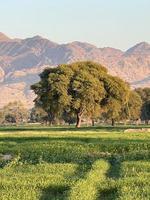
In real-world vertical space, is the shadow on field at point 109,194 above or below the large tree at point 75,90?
below

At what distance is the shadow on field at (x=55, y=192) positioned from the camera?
19.5m

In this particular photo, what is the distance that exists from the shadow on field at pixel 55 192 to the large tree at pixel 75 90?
224 feet

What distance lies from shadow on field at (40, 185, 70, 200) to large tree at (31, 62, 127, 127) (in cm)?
A: 6821

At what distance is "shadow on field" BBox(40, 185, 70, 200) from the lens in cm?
1947

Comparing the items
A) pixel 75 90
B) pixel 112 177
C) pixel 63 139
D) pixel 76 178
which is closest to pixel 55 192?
pixel 76 178

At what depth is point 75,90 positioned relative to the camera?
9412cm

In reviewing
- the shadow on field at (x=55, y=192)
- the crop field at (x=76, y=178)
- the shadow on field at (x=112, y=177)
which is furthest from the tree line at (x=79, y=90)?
the shadow on field at (x=55, y=192)

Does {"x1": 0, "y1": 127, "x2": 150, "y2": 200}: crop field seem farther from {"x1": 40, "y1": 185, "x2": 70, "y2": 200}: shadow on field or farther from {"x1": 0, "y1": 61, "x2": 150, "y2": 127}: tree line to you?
{"x1": 0, "y1": 61, "x2": 150, "y2": 127}: tree line

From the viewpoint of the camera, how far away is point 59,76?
92.9m

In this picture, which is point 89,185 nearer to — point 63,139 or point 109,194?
point 109,194

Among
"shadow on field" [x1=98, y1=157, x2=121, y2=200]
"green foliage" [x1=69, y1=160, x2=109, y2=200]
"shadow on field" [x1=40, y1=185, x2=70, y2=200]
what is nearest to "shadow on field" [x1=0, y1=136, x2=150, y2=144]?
"shadow on field" [x1=98, y1=157, x2=121, y2=200]

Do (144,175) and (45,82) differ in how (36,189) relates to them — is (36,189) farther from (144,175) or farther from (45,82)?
(45,82)

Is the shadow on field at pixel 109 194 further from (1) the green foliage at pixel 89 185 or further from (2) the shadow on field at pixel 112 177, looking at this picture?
(1) the green foliage at pixel 89 185

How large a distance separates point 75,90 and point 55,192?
73.5 metres
